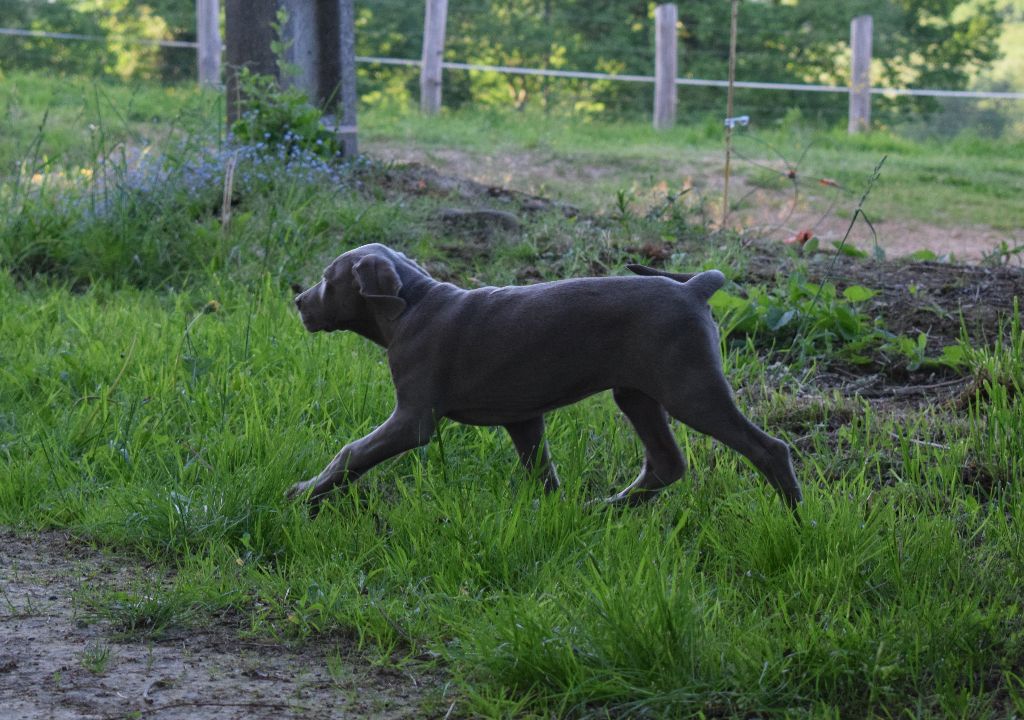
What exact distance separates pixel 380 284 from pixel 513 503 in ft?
2.50

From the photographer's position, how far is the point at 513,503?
11.2 ft

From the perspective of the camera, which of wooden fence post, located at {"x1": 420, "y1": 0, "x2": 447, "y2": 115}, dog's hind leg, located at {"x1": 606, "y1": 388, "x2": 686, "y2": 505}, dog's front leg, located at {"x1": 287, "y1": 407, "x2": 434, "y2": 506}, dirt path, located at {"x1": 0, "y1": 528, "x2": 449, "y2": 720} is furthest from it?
wooden fence post, located at {"x1": 420, "y1": 0, "x2": 447, "y2": 115}

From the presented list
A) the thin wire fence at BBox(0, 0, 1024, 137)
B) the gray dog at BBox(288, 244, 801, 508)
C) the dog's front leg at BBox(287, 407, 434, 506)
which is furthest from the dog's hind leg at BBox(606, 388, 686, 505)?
the thin wire fence at BBox(0, 0, 1024, 137)

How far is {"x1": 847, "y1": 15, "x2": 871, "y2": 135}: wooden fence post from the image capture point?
1705 centimetres

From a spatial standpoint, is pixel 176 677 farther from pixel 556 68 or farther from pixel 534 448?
pixel 556 68

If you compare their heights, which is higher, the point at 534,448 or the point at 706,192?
the point at 706,192

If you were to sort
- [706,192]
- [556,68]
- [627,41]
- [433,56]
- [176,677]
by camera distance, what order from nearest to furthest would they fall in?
[176,677], [706,192], [433,56], [556,68], [627,41]

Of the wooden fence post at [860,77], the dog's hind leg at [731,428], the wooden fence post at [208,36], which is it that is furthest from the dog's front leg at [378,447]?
the wooden fence post at [208,36]

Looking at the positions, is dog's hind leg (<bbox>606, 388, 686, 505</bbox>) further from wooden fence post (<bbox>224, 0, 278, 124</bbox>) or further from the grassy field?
wooden fence post (<bbox>224, 0, 278, 124</bbox>)

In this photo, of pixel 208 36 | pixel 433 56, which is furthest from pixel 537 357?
pixel 208 36

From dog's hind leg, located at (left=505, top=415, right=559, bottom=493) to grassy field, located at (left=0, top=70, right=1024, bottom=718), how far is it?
3.2 inches

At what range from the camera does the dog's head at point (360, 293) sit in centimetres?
338

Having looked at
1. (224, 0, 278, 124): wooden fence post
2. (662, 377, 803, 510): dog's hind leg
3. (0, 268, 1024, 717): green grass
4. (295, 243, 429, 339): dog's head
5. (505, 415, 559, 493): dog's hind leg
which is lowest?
(0, 268, 1024, 717): green grass

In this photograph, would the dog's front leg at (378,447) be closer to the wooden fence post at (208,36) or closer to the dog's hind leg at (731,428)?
the dog's hind leg at (731,428)
